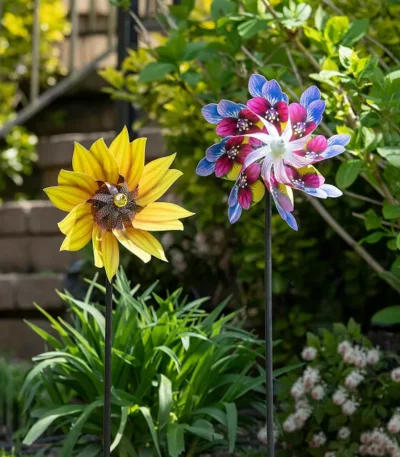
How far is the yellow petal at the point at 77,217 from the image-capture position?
1.82 meters

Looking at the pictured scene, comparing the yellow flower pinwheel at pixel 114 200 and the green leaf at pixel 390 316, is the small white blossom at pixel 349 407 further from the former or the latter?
the yellow flower pinwheel at pixel 114 200

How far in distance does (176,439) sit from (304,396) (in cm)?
50

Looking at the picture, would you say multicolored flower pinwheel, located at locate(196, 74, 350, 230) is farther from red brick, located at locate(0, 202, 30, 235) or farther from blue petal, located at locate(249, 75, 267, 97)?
red brick, located at locate(0, 202, 30, 235)

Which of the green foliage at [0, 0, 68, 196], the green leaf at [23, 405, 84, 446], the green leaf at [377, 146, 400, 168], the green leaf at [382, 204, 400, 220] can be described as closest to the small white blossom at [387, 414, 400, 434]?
the green leaf at [382, 204, 400, 220]

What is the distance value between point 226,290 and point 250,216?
53 cm

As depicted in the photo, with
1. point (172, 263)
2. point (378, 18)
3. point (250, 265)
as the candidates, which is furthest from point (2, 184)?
point (378, 18)

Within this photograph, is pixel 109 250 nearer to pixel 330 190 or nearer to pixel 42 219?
pixel 330 190

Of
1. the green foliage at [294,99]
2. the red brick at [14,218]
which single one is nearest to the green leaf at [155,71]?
the green foliage at [294,99]

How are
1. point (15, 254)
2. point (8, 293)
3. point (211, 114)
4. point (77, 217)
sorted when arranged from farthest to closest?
point (15, 254), point (8, 293), point (211, 114), point (77, 217)

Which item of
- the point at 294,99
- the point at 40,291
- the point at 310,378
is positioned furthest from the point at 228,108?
the point at 40,291

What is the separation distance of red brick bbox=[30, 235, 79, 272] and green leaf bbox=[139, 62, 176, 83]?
7.93 feet

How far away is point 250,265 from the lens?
356cm

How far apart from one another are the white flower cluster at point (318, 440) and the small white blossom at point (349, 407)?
0.11 meters

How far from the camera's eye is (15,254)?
213 inches
